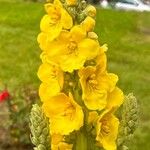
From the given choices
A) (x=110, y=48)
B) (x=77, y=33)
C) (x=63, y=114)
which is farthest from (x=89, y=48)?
(x=110, y=48)

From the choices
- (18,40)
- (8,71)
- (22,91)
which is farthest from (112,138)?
(18,40)

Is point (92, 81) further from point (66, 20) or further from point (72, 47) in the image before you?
point (66, 20)

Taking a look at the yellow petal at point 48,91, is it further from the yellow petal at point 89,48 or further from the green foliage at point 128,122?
the green foliage at point 128,122

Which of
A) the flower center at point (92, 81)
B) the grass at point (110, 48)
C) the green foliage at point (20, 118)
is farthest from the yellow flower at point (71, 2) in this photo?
the grass at point (110, 48)

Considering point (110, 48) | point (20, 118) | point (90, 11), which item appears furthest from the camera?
point (110, 48)

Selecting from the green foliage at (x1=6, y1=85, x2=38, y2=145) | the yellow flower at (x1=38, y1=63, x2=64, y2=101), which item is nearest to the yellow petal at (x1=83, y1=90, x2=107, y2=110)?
the yellow flower at (x1=38, y1=63, x2=64, y2=101)

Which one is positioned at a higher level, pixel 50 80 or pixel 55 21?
pixel 55 21

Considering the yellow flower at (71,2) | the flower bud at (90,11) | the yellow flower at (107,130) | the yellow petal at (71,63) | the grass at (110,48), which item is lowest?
the grass at (110,48)

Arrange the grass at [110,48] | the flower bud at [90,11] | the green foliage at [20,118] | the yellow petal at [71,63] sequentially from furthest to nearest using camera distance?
1. the grass at [110,48]
2. the green foliage at [20,118]
3. the flower bud at [90,11]
4. the yellow petal at [71,63]
